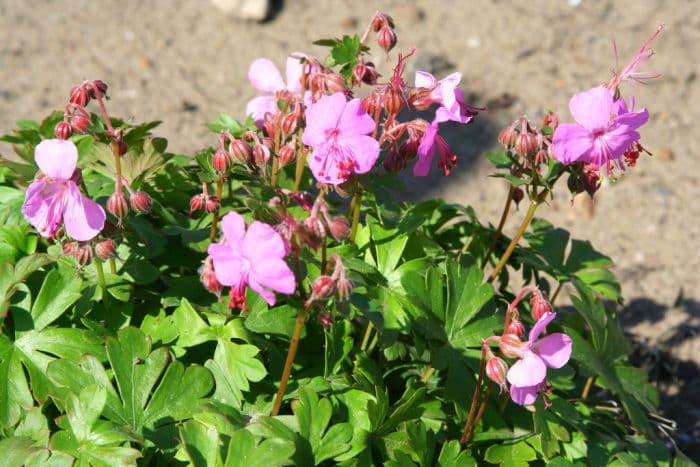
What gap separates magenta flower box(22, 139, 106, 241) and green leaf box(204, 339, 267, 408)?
374mm

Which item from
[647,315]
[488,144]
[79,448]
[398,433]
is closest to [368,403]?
[398,433]

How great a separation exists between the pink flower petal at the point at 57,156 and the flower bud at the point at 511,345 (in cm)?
92

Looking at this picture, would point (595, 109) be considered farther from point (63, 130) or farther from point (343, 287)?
point (63, 130)

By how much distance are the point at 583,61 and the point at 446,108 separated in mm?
3481

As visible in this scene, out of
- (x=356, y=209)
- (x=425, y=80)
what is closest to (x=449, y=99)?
(x=425, y=80)

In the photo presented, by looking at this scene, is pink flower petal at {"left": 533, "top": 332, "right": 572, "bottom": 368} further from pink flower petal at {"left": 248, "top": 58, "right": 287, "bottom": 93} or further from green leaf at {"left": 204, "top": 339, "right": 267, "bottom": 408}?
pink flower petal at {"left": 248, "top": 58, "right": 287, "bottom": 93}

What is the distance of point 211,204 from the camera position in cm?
195

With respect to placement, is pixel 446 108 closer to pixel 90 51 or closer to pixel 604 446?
pixel 604 446

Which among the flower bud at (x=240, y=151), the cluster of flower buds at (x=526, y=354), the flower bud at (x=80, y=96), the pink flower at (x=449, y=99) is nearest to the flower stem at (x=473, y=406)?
the cluster of flower buds at (x=526, y=354)

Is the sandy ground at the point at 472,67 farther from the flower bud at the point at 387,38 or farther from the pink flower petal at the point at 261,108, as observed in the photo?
the flower bud at the point at 387,38

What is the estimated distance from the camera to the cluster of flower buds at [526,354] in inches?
65.6

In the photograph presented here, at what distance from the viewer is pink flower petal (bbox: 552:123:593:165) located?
176cm

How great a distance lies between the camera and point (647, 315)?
3.64 metres

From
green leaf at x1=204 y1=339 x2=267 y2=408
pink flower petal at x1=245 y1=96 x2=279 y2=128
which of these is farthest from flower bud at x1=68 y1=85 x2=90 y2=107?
green leaf at x1=204 y1=339 x2=267 y2=408
